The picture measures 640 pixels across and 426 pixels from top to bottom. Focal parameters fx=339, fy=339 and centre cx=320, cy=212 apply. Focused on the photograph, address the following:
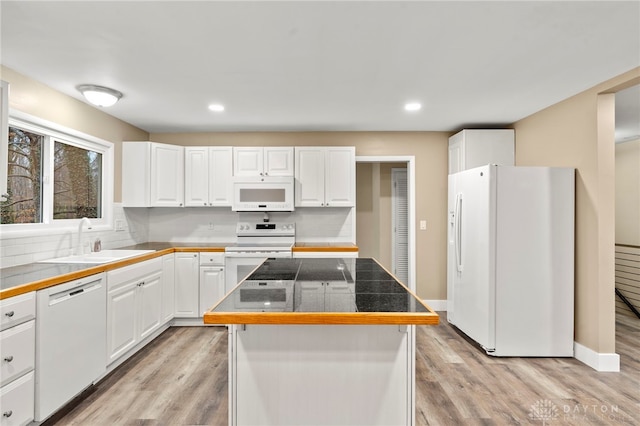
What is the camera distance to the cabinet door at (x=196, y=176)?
14.0ft

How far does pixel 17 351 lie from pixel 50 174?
1742mm

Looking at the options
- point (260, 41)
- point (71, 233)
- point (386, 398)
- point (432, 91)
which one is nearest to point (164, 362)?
point (71, 233)

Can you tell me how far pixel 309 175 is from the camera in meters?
4.26

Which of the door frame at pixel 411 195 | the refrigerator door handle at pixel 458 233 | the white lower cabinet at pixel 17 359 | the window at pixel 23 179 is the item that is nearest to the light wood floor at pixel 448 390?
the white lower cabinet at pixel 17 359

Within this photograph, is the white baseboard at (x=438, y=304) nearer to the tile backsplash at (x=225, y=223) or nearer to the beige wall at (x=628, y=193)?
the tile backsplash at (x=225, y=223)

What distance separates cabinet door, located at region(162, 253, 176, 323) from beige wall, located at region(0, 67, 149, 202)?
945 mm

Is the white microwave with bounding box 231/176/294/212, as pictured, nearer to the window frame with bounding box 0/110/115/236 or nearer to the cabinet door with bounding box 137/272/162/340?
the cabinet door with bounding box 137/272/162/340

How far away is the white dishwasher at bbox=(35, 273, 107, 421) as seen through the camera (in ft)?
6.64

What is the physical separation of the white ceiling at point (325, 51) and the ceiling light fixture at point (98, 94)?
90mm

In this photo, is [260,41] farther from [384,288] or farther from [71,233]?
[71,233]

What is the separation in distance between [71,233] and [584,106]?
15.6 ft

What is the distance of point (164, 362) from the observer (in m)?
3.02

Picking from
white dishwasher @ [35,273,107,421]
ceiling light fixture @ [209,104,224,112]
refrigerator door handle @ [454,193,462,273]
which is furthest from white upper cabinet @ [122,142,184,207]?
refrigerator door handle @ [454,193,462,273]

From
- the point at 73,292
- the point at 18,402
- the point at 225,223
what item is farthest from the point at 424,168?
the point at 18,402
